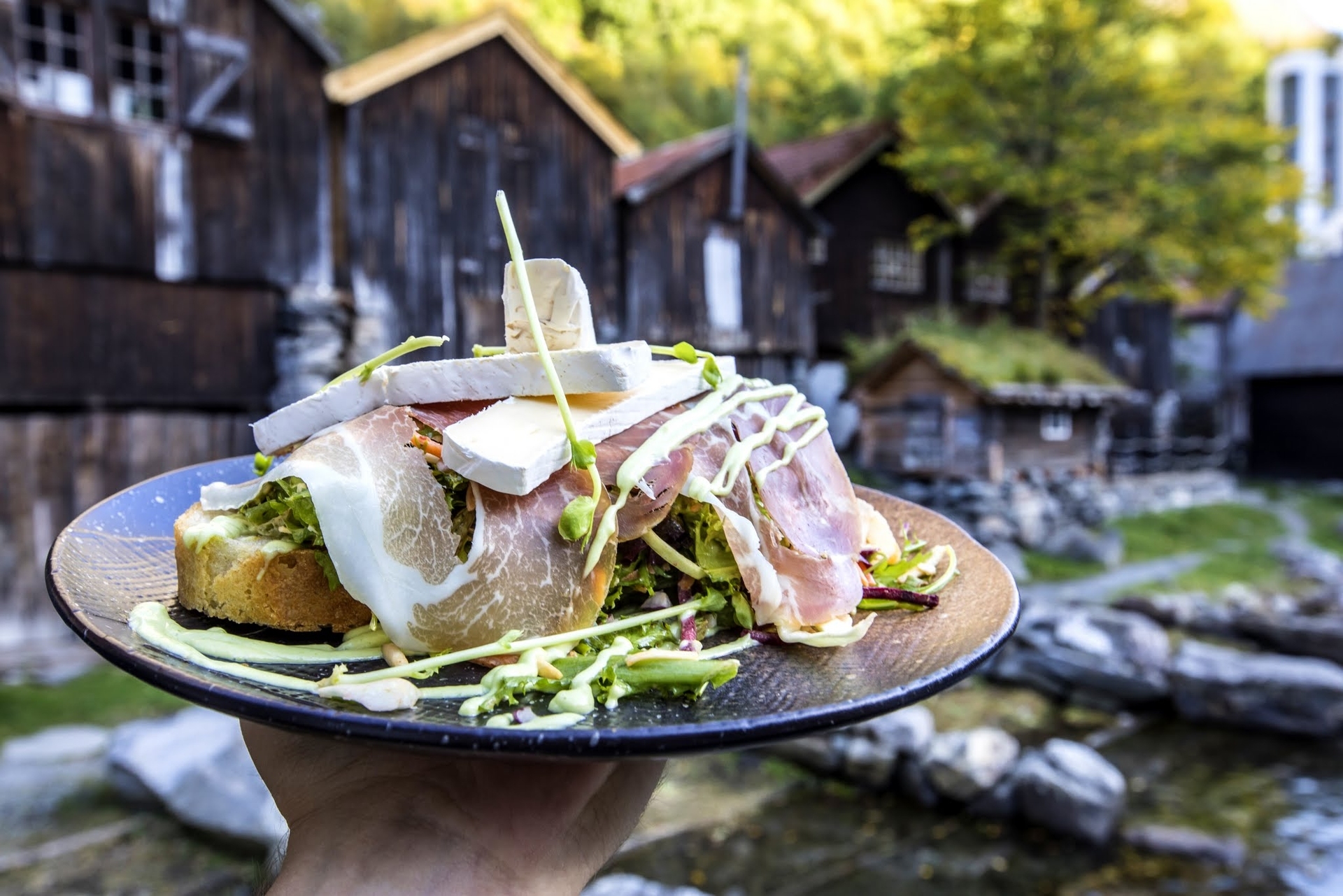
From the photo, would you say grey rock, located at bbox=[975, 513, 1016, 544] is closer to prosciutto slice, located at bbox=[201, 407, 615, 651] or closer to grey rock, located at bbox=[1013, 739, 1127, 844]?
grey rock, located at bbox=[1013, 739, 1127, 844]

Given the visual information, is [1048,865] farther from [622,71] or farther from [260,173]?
[622,71]

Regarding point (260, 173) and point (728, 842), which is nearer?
point (728, 842)

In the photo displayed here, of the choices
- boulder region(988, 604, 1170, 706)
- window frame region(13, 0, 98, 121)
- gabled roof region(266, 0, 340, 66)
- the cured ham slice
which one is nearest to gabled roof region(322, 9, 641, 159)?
gabled roof region(266, 0, 340, 66)

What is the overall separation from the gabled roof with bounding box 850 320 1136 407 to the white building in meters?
24.4

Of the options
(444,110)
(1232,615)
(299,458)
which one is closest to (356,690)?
(299,458)

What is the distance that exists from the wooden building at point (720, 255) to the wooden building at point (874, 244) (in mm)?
2336

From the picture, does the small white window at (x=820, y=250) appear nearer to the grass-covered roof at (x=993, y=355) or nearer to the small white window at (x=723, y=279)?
the grass-covered roof at (x=993, y=355)

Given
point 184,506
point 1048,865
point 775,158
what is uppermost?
point 775,158

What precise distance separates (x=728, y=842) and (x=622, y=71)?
97.2 ft

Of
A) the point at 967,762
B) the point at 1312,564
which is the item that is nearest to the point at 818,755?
the point at 967,762

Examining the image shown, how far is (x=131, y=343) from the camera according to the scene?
32.6 feet

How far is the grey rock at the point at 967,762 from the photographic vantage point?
762 centimetres

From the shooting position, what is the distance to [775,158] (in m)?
22.3

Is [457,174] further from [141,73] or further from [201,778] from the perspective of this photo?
[201,778]
